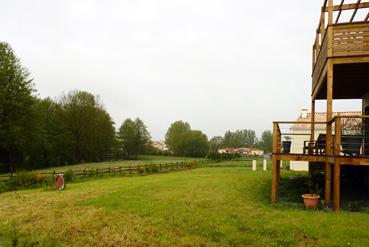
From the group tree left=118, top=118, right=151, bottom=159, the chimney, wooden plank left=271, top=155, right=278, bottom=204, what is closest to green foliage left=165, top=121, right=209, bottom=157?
tree left=118, top=118, right=151, bottom=159

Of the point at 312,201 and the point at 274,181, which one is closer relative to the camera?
the point at 312,201

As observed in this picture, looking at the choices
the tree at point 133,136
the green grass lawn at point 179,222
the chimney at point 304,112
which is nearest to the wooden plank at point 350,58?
the green grass lawn at point 179,222

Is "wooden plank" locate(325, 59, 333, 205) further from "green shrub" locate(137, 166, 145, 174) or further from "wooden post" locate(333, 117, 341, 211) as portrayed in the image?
"green shrub" locate(137, 166, 145, 174)

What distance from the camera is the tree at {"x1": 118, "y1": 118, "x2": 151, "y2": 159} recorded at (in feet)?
226

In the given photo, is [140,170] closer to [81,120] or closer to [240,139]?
[81,120]

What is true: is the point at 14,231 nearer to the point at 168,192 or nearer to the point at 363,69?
the point at 168,192

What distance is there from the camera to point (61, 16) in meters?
18.4

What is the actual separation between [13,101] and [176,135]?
174 ft

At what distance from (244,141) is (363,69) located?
124m

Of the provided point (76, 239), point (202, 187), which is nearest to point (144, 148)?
point (202, 187)

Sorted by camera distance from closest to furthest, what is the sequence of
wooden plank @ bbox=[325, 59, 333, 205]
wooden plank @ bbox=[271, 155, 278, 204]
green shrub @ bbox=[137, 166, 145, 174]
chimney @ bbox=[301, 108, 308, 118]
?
wooden plank @ bbox=[325, 59, 333, 205] → wooden plank @ bbox=[271, 155, 278, 204] → green shrub @ bbox=[137, 166, 145, 174] → chimney @ bbox=[301, 108, 308, 118]


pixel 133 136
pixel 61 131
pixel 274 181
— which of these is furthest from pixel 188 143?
pixel 274 181

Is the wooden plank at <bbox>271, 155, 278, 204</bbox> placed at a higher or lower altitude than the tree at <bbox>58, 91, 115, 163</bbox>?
lower

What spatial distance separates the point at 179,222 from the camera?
24.3ft
